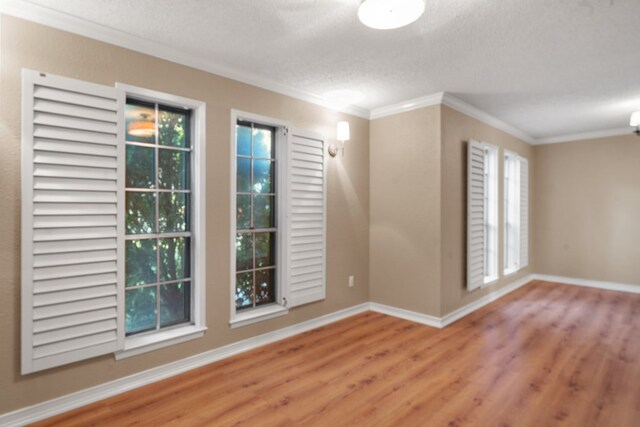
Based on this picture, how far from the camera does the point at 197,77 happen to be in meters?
2.88

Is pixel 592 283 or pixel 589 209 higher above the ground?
pixel 589 209

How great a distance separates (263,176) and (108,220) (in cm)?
146

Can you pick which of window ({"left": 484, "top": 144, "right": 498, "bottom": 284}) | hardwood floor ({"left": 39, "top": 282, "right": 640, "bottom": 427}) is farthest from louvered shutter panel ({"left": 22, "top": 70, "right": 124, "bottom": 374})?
window ({"left": 484, "top": 144, "right": 498, "bottom": 284})

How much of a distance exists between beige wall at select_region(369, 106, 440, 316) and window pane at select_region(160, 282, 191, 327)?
2318 millimetres

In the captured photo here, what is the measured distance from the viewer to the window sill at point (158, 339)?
2502mm

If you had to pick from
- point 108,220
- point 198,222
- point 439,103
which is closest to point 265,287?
point 198,222

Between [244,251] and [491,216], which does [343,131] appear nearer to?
[244,251]

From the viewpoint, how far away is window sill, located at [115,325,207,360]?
250 centimetres

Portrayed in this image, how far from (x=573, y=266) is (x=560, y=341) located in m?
3.15

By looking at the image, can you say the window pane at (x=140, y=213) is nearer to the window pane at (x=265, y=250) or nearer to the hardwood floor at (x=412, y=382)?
the window pane at (x=265, y=250)

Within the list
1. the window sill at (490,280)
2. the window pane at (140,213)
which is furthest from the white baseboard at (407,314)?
the window pane at (140,213)

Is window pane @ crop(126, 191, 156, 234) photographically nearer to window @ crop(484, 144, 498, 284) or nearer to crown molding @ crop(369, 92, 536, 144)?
crown molding @ crop(369, 92, 536, 144)

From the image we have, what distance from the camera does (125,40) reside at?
8.14ft

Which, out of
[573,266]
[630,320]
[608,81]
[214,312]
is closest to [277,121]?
[214,312]
